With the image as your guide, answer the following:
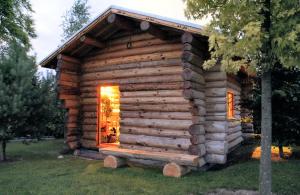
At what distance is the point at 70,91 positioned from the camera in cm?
1191

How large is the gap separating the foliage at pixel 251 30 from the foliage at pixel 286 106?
484 cm

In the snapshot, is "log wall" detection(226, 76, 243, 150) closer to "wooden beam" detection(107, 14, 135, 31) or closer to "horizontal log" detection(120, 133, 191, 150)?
"horizontal log" detection(120, 133, 191, 150)

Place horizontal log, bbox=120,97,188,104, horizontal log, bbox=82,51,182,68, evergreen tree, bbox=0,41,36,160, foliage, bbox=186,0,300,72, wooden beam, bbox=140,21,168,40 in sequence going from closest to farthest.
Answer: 1. foliage, bbox=186,0,300,72
2. wooden beam, bbox=140,21,168,40
3. horizontal log, bbox=120,97,188,104
4. horizontal log, bbox=82,51,182,68
5. evergreen tree, bbox=0,41,36,160

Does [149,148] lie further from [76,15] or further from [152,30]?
[76,15]

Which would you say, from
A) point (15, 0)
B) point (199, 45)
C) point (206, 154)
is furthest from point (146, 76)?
point (15, 0)

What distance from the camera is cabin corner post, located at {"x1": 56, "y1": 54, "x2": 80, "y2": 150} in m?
11.5

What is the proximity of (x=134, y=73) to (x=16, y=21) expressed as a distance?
53.4 ft

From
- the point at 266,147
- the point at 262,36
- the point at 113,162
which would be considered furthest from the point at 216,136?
the point at 262,36

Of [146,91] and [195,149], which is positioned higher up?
[146,91]

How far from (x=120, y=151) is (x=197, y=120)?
2.75 meters

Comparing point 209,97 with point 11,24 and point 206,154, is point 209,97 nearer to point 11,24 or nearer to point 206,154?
point 206,154

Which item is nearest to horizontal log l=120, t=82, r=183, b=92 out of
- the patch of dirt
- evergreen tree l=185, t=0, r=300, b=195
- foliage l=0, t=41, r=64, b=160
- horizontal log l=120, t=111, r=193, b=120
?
horizontal log l=120, t=111, r=193, b=120

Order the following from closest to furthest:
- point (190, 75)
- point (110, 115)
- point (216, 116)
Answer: point (190, 75) → point (216, 116) → point (110, 115)

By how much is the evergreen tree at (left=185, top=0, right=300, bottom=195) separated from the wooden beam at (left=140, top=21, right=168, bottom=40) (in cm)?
348
